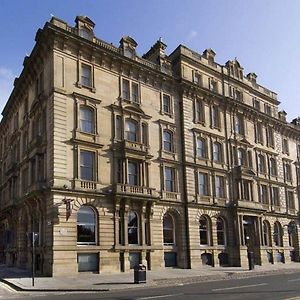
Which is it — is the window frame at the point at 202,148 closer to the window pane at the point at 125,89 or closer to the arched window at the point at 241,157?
the arched window at the point at 241,157

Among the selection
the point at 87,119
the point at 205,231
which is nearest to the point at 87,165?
the point at 87,119

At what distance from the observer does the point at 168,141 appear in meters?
38.3

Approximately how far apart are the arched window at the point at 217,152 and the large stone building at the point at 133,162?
11 centimetres

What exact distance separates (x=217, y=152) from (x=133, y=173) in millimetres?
11499

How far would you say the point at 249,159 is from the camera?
4569 cm

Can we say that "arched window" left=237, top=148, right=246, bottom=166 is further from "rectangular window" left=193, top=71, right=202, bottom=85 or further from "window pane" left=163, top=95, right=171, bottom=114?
"window pane" left=163, top=95, right=171, bottom=114

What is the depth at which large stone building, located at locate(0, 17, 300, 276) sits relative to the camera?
30.6 m

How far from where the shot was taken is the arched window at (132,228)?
3309 cm

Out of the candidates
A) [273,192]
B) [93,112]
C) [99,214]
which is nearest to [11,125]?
[93,112]

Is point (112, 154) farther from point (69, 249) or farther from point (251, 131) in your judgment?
point (251, 131)

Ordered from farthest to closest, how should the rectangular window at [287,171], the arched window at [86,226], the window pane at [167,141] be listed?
the rectangular window at [287,171] → the window pane at [167,141] → the arched window at [86,226]

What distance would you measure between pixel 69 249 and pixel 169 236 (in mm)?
10706

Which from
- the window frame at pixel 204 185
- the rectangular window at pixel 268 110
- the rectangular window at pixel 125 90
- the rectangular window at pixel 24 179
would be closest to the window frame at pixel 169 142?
the window frame at pixel 204 185

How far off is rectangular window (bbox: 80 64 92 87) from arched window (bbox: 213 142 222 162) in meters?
15.2
